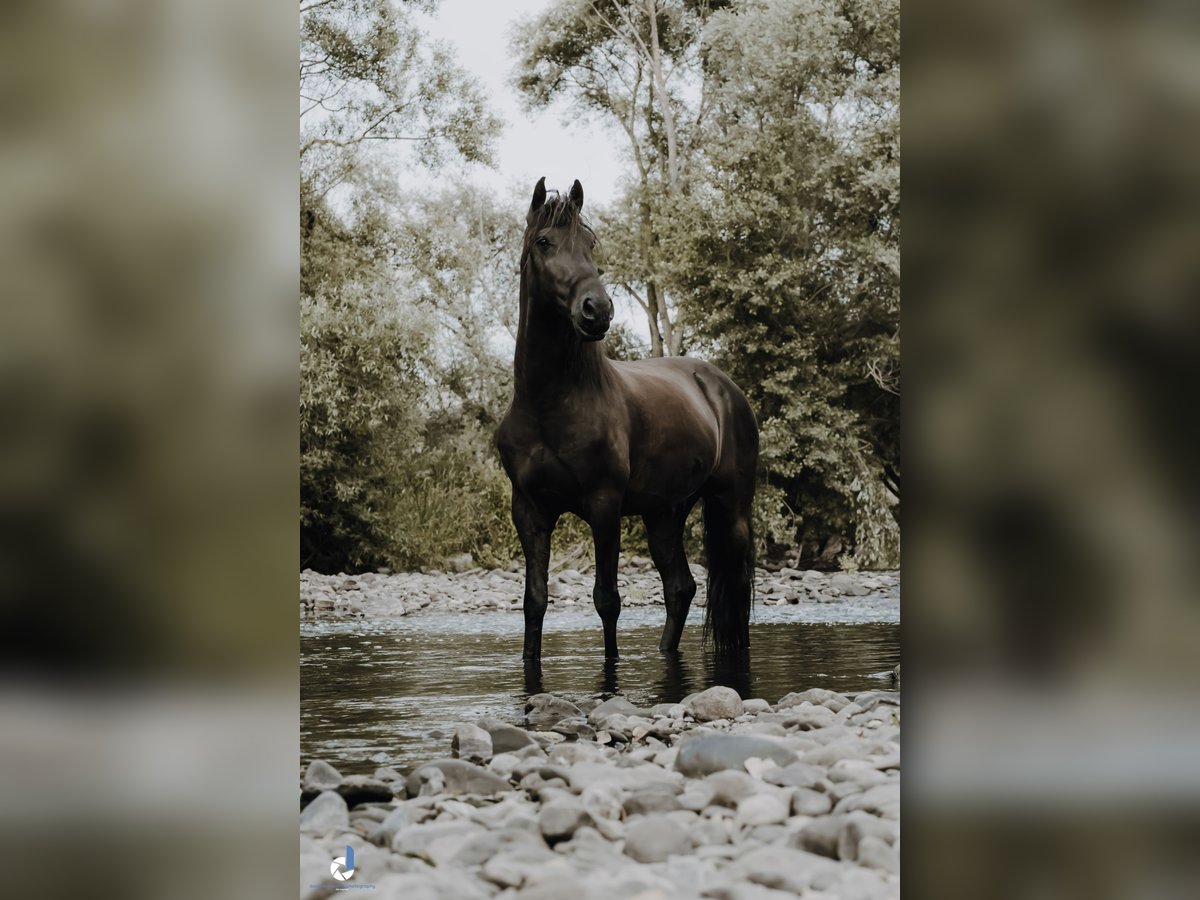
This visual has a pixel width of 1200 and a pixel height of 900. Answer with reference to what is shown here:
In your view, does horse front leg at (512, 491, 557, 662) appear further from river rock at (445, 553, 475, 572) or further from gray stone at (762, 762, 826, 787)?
river rock at (445, 553, 475, 572)

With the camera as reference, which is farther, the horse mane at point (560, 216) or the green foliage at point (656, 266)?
the green foliage at point (656, 266)

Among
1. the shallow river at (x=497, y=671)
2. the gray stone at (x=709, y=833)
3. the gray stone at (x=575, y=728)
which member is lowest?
the shallow river at (x=497, y=671)

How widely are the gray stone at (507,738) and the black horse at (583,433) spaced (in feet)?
3.71

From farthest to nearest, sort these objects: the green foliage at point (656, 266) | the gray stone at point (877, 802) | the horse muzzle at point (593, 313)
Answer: the green foliage at point (656, 266) < the horse muzzle at point (593, 313) < the gray stone at point (877, 802)

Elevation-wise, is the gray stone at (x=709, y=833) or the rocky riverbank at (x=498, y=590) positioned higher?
the gray stone at (x=709, y=833)

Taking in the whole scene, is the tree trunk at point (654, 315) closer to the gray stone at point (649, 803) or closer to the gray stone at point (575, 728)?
the gray stone at point (575, 728)

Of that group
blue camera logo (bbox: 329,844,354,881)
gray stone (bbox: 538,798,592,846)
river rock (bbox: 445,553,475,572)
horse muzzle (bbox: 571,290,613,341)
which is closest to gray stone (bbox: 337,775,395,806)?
gray stone (bbox: 538,798,592,846)

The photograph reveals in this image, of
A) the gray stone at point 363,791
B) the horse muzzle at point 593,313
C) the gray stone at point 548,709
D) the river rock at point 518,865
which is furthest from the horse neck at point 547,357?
the river rock at point 518,865

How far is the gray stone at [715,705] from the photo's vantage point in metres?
3.12

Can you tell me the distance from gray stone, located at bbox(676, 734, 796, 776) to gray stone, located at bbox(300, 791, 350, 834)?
0.71 m
